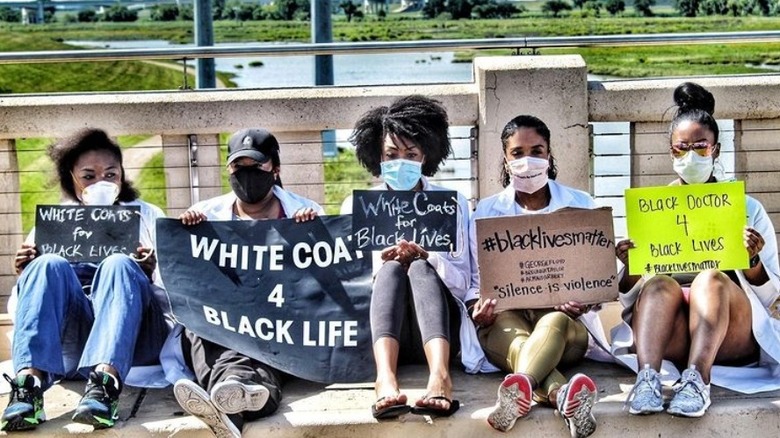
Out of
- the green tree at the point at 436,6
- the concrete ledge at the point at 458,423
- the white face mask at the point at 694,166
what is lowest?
the concrete ledge at the point at 458,423

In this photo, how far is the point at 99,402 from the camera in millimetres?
4633

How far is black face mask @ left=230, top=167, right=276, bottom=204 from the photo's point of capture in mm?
5273

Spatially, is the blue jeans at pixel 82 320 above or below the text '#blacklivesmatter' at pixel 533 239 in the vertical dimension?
below

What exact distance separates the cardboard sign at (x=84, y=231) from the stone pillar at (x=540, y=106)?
6.76 ft

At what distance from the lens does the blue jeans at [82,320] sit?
476cm

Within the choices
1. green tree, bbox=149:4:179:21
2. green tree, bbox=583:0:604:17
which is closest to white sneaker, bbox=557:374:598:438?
green tree, bbox=583:0:604:17

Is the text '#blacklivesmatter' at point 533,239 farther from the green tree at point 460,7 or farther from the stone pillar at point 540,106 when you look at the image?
the green tree at point 460,7

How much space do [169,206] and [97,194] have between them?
114 cm

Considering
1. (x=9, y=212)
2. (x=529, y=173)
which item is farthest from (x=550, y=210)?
(x=9, y=212)

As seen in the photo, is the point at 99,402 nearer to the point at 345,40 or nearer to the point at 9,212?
the point at 9,212

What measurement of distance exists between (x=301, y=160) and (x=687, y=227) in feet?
7.70

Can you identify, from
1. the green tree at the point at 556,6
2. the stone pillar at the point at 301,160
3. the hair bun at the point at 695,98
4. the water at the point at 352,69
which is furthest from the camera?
the green tree at the point at 556,6

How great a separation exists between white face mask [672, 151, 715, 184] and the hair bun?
0.91 m

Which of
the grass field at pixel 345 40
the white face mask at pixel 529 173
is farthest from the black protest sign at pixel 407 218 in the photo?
the grass field at pixel 345 40
